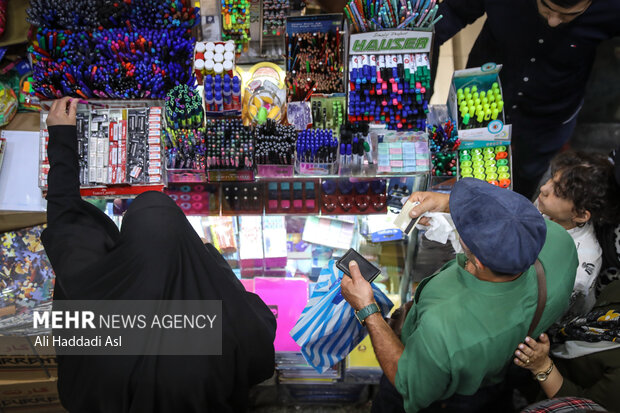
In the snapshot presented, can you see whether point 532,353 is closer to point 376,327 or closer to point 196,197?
point 376,327

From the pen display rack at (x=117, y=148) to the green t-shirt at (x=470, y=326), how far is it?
1.69 m

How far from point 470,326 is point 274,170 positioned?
1403 millimetres

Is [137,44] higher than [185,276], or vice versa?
[137,44]

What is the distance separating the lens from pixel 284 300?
3.34 m

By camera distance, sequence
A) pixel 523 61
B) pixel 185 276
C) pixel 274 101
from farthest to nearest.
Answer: pixel 523 61, pixel 274 101, pixel 185 276

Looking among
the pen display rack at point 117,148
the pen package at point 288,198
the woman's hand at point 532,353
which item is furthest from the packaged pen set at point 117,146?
the woman's hand at point 532,353

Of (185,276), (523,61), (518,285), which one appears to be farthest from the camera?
(523,61)

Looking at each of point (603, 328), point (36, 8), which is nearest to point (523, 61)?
point (603, 328)

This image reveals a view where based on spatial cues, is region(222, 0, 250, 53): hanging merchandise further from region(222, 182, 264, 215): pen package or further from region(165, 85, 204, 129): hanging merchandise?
region(222, 182, 264, 215): pen package

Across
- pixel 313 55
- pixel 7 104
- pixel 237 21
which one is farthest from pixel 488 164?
pixel 7 104

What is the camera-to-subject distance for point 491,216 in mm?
1707

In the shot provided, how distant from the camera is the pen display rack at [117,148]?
2.57 meters

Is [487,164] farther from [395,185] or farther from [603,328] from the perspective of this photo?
[603,328]

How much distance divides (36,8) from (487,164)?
2989mm
